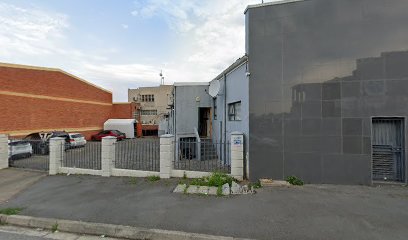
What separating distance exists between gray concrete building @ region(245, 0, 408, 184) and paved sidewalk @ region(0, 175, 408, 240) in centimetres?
83

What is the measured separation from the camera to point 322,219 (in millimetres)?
5043

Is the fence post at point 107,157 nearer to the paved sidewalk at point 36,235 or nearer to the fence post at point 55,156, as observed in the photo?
the fence post at point 55,156

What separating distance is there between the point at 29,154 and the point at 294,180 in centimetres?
1379

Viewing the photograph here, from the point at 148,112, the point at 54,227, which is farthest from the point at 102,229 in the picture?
the point at 148,112

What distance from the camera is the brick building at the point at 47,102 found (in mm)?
19984

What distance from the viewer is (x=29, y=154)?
44.2 feet

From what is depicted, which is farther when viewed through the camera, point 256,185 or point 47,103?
point 47,103

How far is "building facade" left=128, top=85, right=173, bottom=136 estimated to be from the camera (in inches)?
1601

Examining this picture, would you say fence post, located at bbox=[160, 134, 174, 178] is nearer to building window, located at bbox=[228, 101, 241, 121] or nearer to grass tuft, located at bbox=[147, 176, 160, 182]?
grass tuft, located at bbox=[147, 176, 160, 182]

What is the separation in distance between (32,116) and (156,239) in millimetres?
22835

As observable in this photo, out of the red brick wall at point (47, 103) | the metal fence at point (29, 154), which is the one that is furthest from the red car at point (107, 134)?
the metal fence at point (29, 154)

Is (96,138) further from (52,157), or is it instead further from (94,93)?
(52,157)

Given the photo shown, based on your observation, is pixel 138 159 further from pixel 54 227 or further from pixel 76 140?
pixel 76 140

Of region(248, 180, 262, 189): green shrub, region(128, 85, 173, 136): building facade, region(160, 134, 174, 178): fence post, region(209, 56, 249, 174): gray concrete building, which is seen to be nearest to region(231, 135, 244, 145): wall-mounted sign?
region(209, 56, 249, 174): gray concrete building
